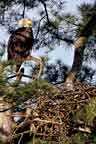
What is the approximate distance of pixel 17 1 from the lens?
6562mm

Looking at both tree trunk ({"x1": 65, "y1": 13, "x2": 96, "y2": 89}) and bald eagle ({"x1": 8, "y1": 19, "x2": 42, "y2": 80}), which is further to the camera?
tree trunk ({"x1": 65, "y1": 13, "x2": 96, "y2": 89})

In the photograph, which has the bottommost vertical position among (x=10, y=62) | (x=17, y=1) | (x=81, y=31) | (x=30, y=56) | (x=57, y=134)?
→ (x=57, y=134)

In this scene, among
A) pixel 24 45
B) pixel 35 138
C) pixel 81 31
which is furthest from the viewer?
pixel 81 31

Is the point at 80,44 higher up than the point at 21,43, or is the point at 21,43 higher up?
the point at 80,44

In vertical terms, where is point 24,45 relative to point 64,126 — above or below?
above

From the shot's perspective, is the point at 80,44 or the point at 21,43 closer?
the point at 21,43

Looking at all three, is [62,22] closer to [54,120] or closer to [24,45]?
[24,45]

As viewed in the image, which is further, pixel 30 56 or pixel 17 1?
pixel 17 1

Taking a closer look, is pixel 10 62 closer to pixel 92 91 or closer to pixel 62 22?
pixel 92 91

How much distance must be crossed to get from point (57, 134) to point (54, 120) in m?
0.12

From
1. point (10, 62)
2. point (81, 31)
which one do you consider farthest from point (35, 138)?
point (81, 31)

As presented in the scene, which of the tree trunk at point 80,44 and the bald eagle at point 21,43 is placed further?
the tree trunk at point 80,44

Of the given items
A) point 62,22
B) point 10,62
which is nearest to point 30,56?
point 10,62

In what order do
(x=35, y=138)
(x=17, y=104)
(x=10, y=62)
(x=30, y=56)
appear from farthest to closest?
(x=30, y=56)
(x=35, y=138)
(x=17, y=104)
(x=10, y=62)
